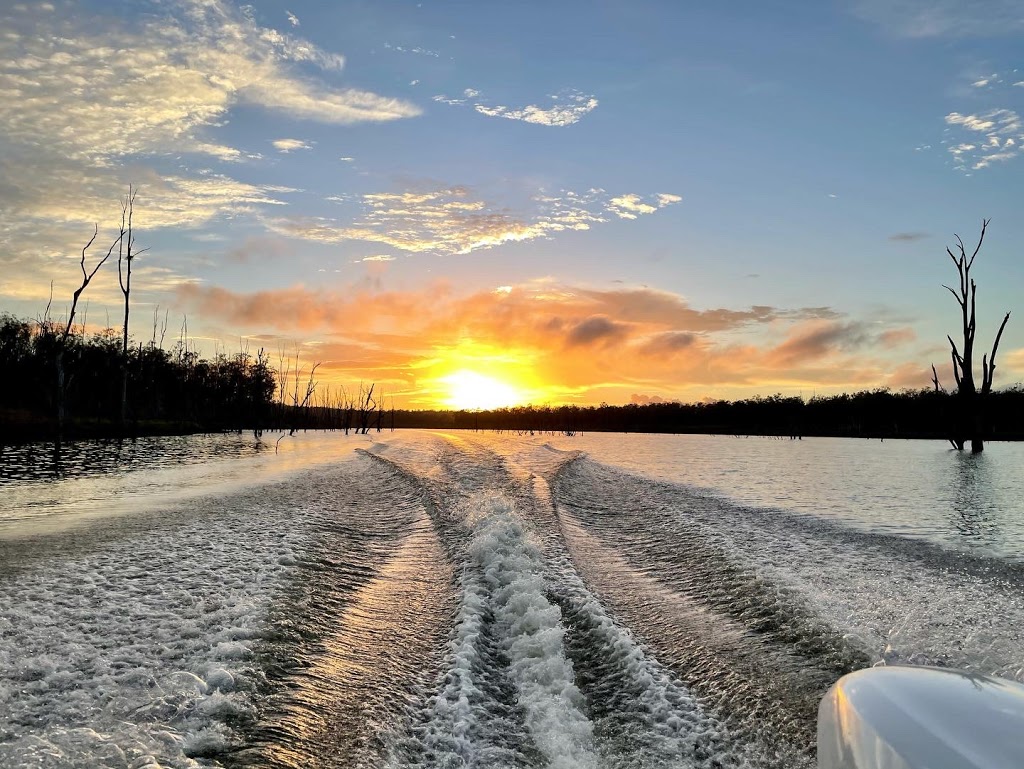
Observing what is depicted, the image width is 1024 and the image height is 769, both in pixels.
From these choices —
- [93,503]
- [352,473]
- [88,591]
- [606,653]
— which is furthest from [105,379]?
[606,653]

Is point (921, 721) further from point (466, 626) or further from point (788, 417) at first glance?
point (788, 417)

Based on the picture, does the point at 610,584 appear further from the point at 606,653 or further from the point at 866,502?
the point at 866,502

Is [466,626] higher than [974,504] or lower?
lower

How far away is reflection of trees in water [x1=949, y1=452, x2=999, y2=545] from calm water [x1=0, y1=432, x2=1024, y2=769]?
4.4 inches

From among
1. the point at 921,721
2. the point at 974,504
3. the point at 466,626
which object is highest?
the point at 921,721

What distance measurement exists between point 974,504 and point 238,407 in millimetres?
63557

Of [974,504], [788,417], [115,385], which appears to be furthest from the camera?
[788,417]

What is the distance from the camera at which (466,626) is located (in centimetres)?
507

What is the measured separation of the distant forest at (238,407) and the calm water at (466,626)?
89.6 ft

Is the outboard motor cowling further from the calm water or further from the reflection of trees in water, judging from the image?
the reflection of trees in water

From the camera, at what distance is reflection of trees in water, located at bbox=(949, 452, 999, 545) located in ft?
29.3

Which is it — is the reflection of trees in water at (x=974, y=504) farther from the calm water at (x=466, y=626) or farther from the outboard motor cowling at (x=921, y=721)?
the outboard motor cowling at (x=921, y=721)

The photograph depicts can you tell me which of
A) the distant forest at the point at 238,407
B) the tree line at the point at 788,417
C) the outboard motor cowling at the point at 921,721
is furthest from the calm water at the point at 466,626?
the tree line at the point at 788,417

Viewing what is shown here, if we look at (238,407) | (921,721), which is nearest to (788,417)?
(238,407)
